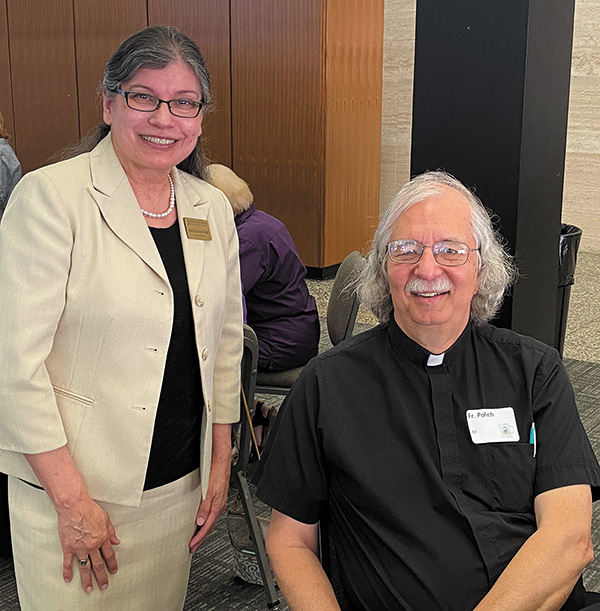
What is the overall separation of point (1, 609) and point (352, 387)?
154cm

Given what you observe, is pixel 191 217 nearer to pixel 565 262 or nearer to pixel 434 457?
pixel 434 457

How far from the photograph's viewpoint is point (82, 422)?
5.22ft

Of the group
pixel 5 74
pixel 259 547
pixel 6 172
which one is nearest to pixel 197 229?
pixel 259 547

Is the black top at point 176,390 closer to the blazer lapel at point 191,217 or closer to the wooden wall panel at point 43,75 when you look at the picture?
the blazer lapel at point 191,217

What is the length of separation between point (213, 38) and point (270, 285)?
4.85m

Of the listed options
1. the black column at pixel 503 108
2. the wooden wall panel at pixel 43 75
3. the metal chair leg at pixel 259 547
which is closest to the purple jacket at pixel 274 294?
the black column at pixel 503 108

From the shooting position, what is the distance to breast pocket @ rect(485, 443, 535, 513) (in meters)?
1.50

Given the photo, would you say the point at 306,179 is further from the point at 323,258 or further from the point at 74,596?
the point at 74,596

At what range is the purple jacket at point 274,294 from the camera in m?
3.16

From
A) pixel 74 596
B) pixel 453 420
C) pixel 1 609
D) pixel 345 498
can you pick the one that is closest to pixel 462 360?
pixel 453 420

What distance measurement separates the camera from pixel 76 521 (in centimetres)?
159

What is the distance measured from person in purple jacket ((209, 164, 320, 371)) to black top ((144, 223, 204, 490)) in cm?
139

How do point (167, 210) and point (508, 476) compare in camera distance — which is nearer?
point (508, 476)

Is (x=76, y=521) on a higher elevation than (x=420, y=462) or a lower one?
lower
